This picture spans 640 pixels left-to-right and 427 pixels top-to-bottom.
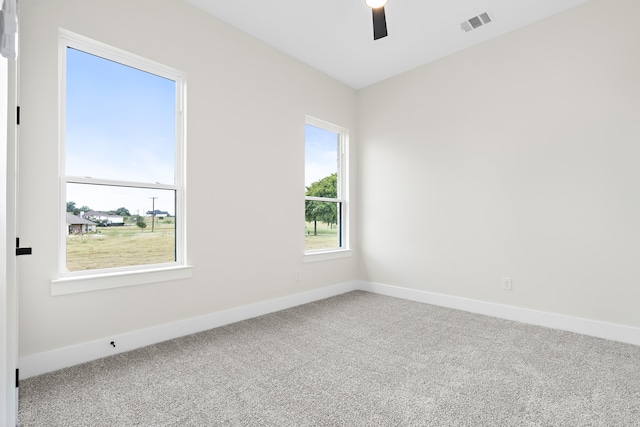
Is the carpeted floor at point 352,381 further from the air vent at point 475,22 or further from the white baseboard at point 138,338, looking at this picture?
the air vent at point 475,22

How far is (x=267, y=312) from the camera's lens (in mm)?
3354

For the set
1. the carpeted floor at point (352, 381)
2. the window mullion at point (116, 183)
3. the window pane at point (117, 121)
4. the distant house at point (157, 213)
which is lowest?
the carpeted floor at point (352, 381)

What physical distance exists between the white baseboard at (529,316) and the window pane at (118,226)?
275 cm

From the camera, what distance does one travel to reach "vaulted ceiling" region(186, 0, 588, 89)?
279cm

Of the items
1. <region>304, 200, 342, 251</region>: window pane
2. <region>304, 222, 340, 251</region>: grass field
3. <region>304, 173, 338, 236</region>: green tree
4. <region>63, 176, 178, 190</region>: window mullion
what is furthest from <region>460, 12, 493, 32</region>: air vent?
<region>63, 176, 178, 190</region>: window mullion

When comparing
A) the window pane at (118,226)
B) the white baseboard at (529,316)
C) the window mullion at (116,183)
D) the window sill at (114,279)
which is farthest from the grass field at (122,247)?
the white baseboard at (529,316)

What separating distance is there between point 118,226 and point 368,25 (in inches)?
112

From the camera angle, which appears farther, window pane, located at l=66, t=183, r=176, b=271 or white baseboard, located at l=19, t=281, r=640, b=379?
window pane, located at l=66, t=183, r=176, b=271

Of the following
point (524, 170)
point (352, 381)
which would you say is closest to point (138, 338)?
point (352, 381)

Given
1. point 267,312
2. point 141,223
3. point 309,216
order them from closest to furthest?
point 141,223, point 267,312, point 309,216

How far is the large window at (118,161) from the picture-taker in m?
2.28

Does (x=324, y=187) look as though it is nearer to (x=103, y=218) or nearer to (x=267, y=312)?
(x=267, y=312)

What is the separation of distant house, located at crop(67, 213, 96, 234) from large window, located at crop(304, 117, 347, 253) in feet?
7.15

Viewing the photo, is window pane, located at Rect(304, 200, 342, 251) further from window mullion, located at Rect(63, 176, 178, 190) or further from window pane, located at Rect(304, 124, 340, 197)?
window mullion, located at Rect(63, 176, 178, 190)
